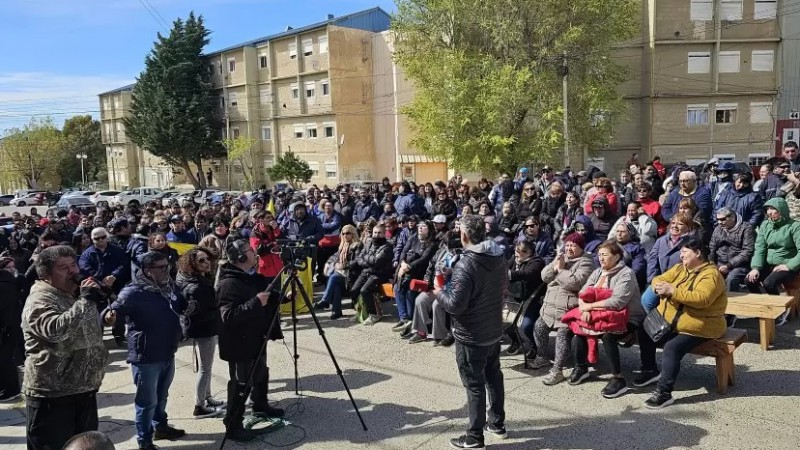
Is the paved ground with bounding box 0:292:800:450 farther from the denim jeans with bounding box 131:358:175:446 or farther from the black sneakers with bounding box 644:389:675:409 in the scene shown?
the denim jeans with bounding box 131:358:175:446

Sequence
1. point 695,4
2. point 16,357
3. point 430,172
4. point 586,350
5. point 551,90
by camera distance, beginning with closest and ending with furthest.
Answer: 1. point 586,350
2. point 16,357
3. point 551,90
4. point 695,4
5. point 430,172

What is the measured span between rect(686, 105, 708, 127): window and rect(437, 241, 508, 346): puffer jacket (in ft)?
106

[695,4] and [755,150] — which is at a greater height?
[695,4]

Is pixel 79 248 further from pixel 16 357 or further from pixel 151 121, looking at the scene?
pixel 151 121

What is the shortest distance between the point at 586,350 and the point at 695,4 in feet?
105

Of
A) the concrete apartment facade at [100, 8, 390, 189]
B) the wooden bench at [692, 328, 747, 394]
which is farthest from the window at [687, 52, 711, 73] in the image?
the wooden bench at [692, 328, 747, 394]

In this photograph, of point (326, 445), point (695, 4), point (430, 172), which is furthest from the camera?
point (430, 172)

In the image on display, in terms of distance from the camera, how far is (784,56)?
31203 millimetres

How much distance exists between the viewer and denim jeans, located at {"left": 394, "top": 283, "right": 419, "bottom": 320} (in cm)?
839

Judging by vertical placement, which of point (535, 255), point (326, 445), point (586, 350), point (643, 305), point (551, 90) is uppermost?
point (551, 90)

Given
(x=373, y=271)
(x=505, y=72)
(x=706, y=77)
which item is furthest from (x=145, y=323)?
(x=706, y=77)

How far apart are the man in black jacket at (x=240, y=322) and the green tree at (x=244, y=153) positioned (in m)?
38.6

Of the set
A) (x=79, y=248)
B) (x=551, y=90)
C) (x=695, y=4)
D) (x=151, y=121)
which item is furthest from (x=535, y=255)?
(x=151, y=121)

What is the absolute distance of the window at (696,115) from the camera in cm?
3206
